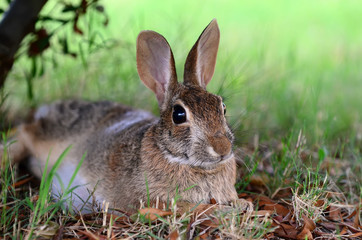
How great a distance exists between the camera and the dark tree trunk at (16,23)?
4172 millimetres

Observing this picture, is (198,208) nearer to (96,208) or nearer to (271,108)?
(96,208)

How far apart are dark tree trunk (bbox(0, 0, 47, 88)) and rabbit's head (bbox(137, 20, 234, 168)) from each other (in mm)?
1260

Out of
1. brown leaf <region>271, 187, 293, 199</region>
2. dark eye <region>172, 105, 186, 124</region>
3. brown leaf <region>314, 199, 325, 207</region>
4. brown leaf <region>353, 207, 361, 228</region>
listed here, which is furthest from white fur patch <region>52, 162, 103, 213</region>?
brown leaf <region>353, 207, 361, 228</region>

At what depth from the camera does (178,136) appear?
309cm

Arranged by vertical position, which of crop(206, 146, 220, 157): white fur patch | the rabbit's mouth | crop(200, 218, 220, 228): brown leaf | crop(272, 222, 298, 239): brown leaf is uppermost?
crop(206, 146, 220, 157): white fur patch

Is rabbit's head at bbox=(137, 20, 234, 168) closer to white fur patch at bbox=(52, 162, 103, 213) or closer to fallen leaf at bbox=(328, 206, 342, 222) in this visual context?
white fur patch at bbox=(52, 162, 103, 213)

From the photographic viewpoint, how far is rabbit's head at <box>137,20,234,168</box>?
298 centimetres

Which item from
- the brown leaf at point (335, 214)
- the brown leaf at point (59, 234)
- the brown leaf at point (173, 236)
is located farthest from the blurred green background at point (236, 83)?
the brown leaf at point (59, 234)

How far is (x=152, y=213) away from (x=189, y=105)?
0.70 m

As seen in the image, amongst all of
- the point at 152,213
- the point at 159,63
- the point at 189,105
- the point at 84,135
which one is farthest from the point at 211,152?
the point at 84,135

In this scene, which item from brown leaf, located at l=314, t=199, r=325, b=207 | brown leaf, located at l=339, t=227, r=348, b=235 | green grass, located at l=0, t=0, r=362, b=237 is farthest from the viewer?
green grass, located at l=0, t=0, r=362, b=237

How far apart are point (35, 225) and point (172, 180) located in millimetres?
882

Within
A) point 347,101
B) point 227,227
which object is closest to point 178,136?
point 227,227

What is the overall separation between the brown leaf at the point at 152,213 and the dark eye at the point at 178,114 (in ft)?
1.84
